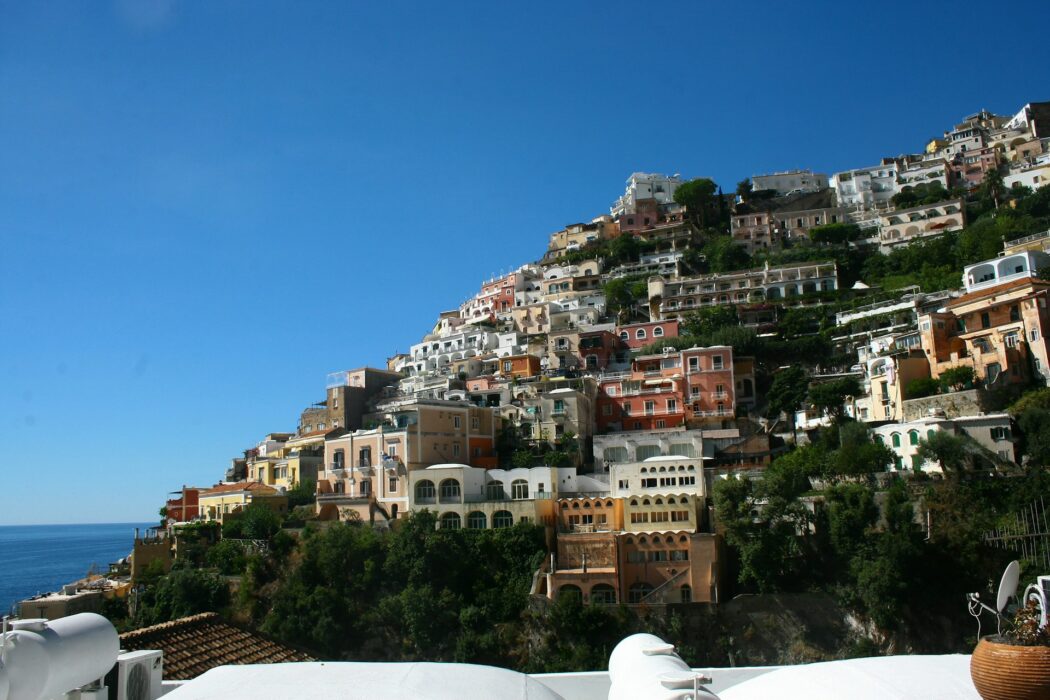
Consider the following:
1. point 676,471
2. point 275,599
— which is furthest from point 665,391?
point 275,599

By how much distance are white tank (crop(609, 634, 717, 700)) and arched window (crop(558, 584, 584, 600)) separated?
80.5ft

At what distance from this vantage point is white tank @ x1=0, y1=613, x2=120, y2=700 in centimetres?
596

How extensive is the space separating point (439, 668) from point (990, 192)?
76.5 m

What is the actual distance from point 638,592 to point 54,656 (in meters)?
28.3

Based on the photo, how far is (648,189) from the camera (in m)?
97.3

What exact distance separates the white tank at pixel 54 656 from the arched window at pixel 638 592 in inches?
1076

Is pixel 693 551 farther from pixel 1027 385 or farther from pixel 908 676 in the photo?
pixel 908 676

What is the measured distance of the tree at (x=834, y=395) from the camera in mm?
40844

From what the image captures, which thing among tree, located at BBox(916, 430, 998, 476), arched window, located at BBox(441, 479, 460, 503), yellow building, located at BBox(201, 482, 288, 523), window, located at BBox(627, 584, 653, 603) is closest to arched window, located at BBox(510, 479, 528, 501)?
arched window, located at BBox(441, 479, 460, 503)

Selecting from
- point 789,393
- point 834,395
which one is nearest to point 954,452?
point 834,395

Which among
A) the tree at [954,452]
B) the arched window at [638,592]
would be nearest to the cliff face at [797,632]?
the arched window at [638,592]

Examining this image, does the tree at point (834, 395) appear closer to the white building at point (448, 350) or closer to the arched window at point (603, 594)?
the arched window at point (603, 594)

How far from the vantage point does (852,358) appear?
1914 inches

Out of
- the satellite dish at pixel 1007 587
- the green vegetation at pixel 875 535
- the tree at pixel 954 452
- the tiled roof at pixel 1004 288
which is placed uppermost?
the tiled roof at pixel 1004 288
